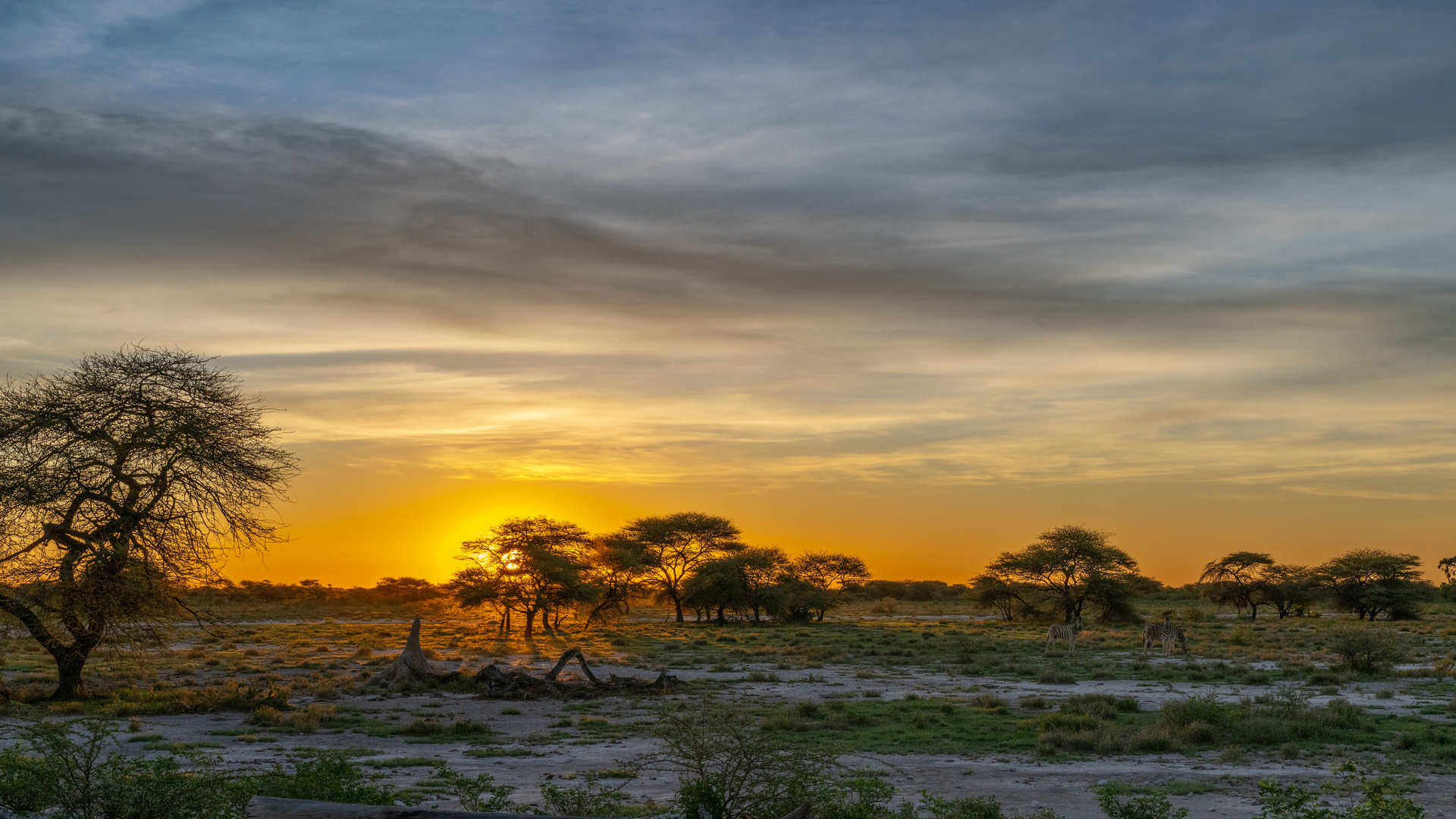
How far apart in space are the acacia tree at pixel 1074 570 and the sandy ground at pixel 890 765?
47.0 meters

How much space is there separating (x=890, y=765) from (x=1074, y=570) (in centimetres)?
6207

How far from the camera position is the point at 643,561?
79625 millimetres

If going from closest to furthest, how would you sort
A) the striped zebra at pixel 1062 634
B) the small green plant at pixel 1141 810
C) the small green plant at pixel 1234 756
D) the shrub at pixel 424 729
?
the small green plant at pixel 1141 810
the small green plant at pixel 1234 756
the shrub at pixel 424 729
the striped zebra at pixel 1062 634

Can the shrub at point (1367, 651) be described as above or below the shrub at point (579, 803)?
below

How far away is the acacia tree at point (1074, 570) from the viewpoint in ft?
235

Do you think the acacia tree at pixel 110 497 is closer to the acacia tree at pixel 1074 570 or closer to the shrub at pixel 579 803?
the shrub at pixel 579 803

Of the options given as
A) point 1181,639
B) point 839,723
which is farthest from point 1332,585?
point 839,723

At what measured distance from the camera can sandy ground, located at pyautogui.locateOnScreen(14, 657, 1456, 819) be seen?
14219 mm

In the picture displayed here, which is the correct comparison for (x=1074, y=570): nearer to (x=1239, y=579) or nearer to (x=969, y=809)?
(x=1239, y=579)

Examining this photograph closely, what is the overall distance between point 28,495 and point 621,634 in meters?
37.3

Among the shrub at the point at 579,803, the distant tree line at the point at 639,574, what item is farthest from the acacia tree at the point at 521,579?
the shrub at the point at 579,803

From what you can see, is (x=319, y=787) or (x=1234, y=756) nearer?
(x=319, y=787)

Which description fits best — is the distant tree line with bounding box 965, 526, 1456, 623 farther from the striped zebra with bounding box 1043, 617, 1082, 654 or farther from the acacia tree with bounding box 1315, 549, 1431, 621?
the striped zebra with bounding box 1043, 617, 1082, 654

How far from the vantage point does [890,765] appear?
16.1m
